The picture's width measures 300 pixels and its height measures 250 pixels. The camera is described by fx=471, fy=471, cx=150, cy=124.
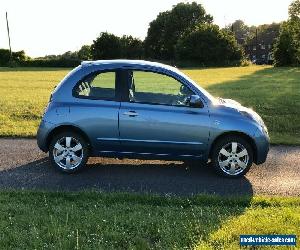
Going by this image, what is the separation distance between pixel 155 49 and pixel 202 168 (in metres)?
90.8

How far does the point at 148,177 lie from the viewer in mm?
7641

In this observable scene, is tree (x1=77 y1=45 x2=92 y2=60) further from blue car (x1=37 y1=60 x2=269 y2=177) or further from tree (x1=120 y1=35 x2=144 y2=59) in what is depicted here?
blue car (x1=37 y1=60 x2=269 y2=177)

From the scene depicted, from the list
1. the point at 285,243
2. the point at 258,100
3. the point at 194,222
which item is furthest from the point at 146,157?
the point at 258,100

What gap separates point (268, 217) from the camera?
555 cm

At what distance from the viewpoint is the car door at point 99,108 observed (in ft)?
24.8

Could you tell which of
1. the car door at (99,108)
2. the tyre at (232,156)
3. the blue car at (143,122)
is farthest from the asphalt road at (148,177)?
the car door at (99,108)

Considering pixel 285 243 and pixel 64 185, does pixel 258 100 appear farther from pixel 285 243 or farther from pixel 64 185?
pixel 285 243

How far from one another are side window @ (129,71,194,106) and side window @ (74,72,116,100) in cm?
33

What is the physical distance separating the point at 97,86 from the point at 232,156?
8.14 ft

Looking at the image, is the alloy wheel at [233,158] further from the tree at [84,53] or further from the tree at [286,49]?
the tree at [84,53]

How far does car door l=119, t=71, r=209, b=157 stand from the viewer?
748 cm

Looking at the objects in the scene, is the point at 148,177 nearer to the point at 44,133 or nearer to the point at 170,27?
the point at 44,133

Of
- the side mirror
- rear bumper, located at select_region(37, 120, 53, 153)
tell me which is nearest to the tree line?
the side mirror

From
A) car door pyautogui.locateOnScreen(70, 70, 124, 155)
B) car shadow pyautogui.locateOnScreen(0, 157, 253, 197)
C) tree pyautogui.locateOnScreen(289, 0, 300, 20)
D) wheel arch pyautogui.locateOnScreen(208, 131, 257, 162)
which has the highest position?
tree pyautogui.locateOnScreen(289, 0, 300, 20)
